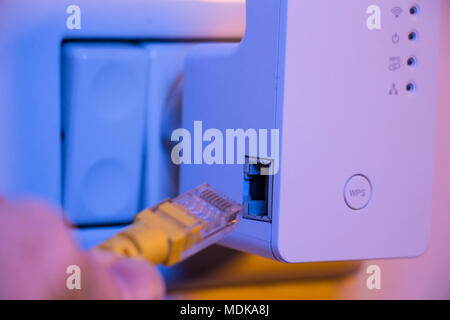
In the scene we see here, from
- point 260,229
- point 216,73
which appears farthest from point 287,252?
point 216,73

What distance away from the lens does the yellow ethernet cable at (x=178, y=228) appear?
1.04 feet

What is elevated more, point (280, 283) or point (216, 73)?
point (216, 73)

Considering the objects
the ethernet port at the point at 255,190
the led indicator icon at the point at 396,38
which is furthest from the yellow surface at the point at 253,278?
the led indicator icon at the point at 396,38

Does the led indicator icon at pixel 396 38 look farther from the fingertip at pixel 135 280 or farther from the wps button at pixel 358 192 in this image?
the fingertip at pixel 135 280

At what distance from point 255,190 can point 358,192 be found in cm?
6

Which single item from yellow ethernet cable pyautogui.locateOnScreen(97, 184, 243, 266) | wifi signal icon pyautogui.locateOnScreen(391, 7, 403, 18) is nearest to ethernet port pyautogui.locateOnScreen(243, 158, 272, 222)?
yellow ethernet cable pyautogui.locateOnScreen(97, 184, 243, 266)

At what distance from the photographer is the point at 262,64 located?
0.39 meters

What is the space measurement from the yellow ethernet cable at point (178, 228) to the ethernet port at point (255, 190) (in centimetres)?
2

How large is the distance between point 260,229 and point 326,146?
0.06 metres

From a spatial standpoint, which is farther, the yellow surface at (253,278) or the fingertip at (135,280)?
the yellow surface at (253,278)

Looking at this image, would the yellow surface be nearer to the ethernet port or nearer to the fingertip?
the ethernet port

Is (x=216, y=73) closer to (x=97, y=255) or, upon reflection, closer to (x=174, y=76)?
(x=174, y=76)

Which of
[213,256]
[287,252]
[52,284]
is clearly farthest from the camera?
[213,256]

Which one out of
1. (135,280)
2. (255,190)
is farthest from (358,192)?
(135,280)
